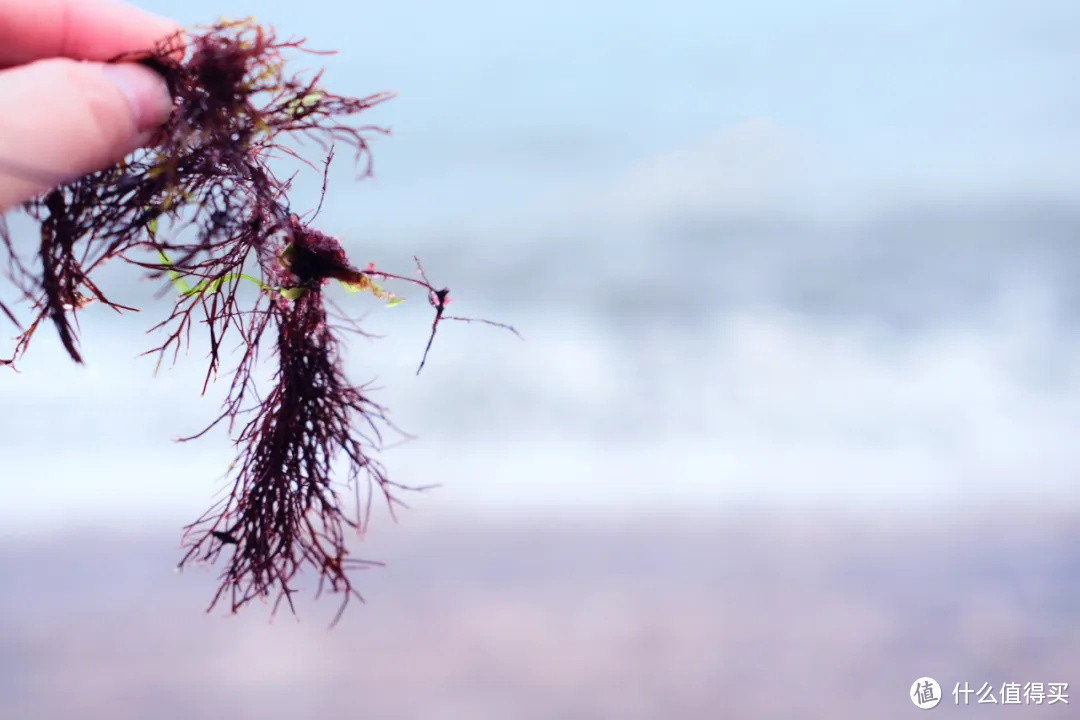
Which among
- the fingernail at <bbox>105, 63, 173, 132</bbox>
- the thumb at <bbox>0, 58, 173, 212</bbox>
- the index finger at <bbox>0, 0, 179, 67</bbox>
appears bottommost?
the thumb at <bbox>0, 58, 173, 212</bbox>

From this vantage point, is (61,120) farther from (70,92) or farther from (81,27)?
(81,27)

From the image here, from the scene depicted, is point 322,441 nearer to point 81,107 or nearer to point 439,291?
point 439,291

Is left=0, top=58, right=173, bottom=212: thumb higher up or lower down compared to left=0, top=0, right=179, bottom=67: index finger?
lower down

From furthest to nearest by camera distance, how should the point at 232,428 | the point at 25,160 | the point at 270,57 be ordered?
the point at 232,428, the point at 270,57, the point at 25,160

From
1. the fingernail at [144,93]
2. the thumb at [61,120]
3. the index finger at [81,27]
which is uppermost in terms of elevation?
the index finger at [81,27]

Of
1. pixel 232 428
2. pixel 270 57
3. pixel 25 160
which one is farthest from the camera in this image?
pixel 232 428

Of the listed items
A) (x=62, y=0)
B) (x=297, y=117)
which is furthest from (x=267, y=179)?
(x=62, y=0)

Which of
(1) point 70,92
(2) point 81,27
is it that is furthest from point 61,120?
(2) point 81,27

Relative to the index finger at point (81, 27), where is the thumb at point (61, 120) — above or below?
below
